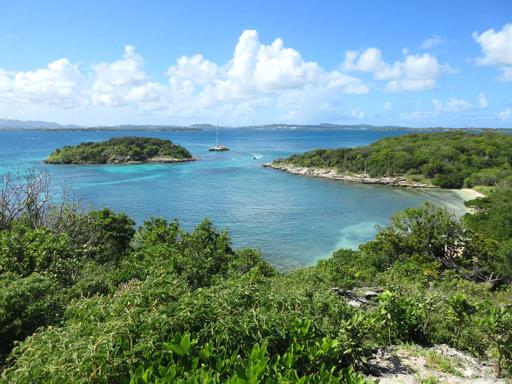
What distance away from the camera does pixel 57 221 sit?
20.3 meters

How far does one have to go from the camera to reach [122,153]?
87.4 m

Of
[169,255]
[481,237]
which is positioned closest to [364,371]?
[169,255]

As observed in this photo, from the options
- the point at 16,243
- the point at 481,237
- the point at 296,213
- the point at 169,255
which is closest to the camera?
the point at 16,243

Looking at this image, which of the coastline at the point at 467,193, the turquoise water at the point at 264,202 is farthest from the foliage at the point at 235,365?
the coastline at the point at 467,193

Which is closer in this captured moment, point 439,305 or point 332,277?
point 439,305

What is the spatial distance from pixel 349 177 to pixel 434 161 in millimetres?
13642

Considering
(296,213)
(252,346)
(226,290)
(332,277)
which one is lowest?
(296,213)

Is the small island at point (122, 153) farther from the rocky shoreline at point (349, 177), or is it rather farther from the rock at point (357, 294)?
the rock at point (357, 294)

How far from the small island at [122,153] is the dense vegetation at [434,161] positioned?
2834 centimetres

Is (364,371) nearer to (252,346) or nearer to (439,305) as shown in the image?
(252,346)

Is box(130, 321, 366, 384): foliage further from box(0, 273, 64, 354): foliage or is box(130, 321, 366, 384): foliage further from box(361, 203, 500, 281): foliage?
box(361, 203, 500, 281): foliage

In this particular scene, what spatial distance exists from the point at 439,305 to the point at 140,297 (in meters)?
6.15

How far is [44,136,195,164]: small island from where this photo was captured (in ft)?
275

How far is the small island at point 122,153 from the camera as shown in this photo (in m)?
83.8
